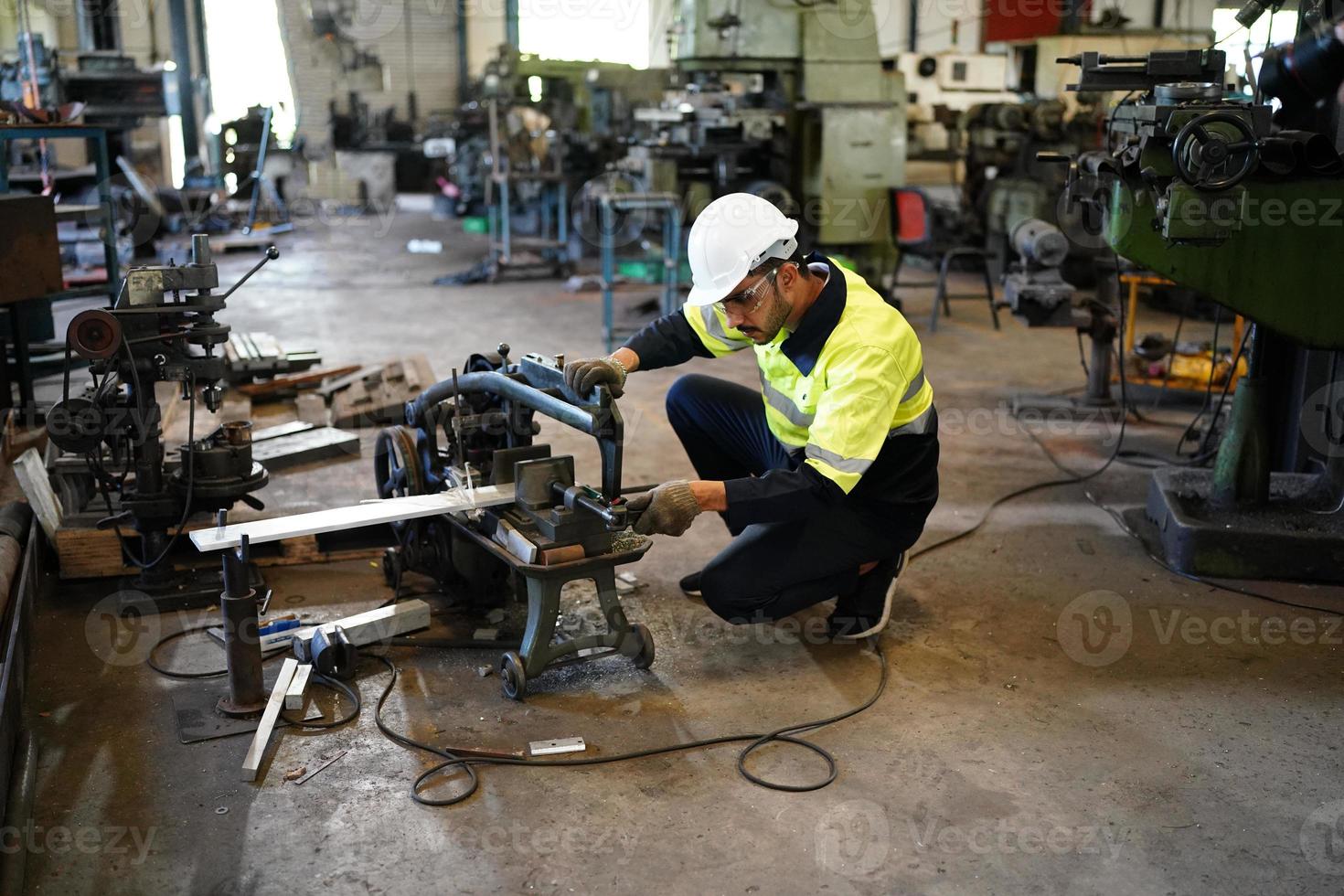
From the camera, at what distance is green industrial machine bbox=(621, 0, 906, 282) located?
6.52 metres

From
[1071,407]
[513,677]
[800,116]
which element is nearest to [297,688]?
[513,677]

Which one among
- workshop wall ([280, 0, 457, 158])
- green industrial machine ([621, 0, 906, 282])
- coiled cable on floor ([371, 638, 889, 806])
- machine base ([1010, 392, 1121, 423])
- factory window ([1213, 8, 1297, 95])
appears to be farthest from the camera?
workshop wall ([280, 0, 457, 158])

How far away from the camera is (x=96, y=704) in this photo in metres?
2.45

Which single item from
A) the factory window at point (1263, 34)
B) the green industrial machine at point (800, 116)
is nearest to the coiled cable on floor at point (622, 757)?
the factory window at point (1263, 34)

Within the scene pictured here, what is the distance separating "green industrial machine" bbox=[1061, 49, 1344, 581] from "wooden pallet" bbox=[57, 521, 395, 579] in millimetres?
2161

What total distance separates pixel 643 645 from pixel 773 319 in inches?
30.2

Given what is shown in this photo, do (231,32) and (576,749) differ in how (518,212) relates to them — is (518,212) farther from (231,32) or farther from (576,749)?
(576,749)

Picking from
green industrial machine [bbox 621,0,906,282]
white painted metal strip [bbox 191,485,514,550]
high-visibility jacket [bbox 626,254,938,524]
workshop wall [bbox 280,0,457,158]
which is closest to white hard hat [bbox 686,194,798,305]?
high-visibility jacket [bbox 626,254,938,524]

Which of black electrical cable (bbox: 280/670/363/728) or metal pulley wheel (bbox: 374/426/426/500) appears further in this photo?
metal pulley wheel (bbox: 374/426/426/500)

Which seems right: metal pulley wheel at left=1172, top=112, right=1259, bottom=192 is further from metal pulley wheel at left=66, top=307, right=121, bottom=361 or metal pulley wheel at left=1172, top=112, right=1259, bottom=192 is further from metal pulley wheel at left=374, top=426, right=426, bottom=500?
metal pulley wheel at left=66, top=307, right=121, bottom=361

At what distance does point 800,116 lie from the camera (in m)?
6.82

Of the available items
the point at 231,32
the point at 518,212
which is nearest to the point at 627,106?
the point at 518,212

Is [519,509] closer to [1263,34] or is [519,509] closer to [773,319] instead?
[773,319]

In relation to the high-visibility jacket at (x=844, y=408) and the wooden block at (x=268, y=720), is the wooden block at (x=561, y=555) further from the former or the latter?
the wooden block at (x=268, y=720)
